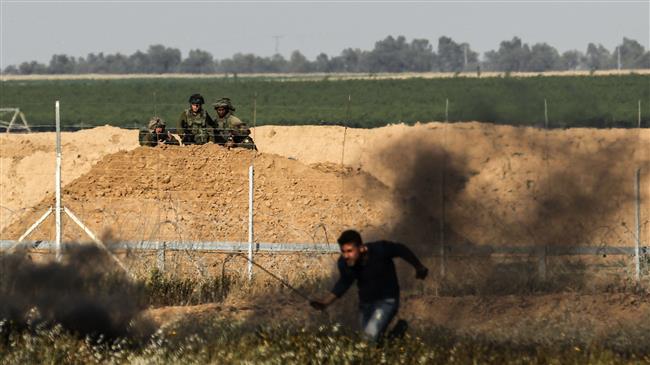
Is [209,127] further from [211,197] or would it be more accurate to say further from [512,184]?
[512,184]

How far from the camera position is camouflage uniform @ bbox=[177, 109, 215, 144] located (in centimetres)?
2039

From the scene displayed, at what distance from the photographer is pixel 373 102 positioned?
236 ft

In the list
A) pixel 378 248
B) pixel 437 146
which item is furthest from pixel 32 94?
pixel 378 248

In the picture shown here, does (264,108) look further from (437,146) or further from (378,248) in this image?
(378,248)

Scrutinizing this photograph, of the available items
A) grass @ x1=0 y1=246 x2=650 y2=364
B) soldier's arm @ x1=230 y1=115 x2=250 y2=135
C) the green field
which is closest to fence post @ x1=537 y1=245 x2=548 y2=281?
the green field

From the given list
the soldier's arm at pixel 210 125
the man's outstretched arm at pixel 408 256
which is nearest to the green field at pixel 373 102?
the soldier's arm at pixel 210 125

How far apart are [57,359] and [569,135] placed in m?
9.92

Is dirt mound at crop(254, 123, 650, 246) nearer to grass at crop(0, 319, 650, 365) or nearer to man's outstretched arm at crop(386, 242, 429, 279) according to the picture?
grass at crop(0, 319, 650, 365)

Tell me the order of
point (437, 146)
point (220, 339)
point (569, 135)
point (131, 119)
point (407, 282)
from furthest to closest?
point (131, 119)
point (437, 146)
point (569, 135)
point (407, 282)
point (220, 339)

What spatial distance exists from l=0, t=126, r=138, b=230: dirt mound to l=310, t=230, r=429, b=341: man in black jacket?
14.1m

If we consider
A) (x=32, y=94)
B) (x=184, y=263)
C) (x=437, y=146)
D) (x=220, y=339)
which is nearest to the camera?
(x=220, y=339)

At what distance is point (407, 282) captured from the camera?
52.9 ft

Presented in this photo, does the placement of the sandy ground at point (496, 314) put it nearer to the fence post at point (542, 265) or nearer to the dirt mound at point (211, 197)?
the fence post at point (542, 265)

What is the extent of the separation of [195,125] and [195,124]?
0.05 feet
